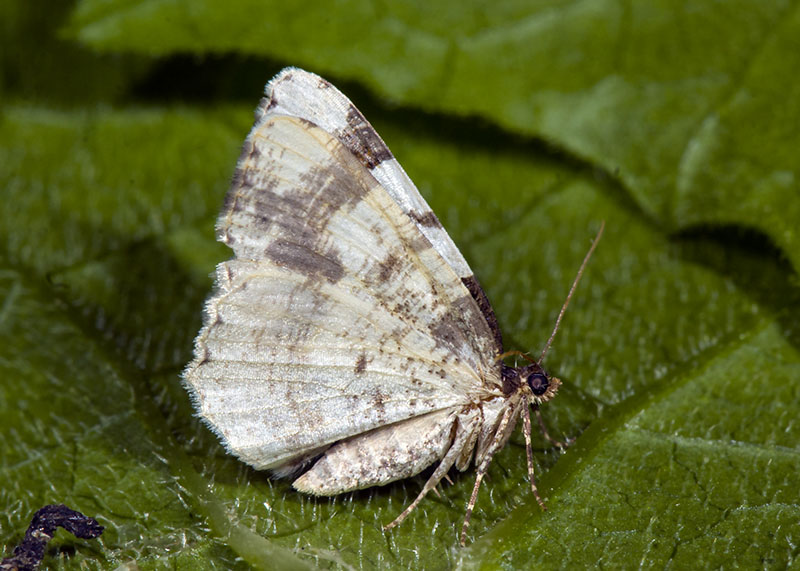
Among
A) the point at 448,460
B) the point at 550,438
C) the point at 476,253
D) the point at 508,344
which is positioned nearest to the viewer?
the point at 448,460

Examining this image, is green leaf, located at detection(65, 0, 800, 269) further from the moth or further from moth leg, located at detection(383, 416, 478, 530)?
moth leg, located at detection(383, 416, 478, 530)

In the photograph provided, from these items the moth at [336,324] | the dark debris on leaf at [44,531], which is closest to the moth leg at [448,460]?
the moth at [336,324]

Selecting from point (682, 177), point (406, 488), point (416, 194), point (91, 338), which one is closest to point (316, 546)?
point (406, 488)

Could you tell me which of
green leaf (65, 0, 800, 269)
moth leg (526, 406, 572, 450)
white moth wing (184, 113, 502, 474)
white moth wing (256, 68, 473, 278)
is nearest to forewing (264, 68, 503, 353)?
white moth wing (256, 68, 473, 278)

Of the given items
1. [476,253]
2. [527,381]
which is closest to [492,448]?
[527,381]

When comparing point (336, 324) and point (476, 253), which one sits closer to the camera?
point (336, 324)

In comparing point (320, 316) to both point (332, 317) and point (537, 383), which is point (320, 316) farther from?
point (537, 383)

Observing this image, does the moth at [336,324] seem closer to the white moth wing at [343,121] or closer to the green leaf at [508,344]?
the white moth wing at [343,121]
